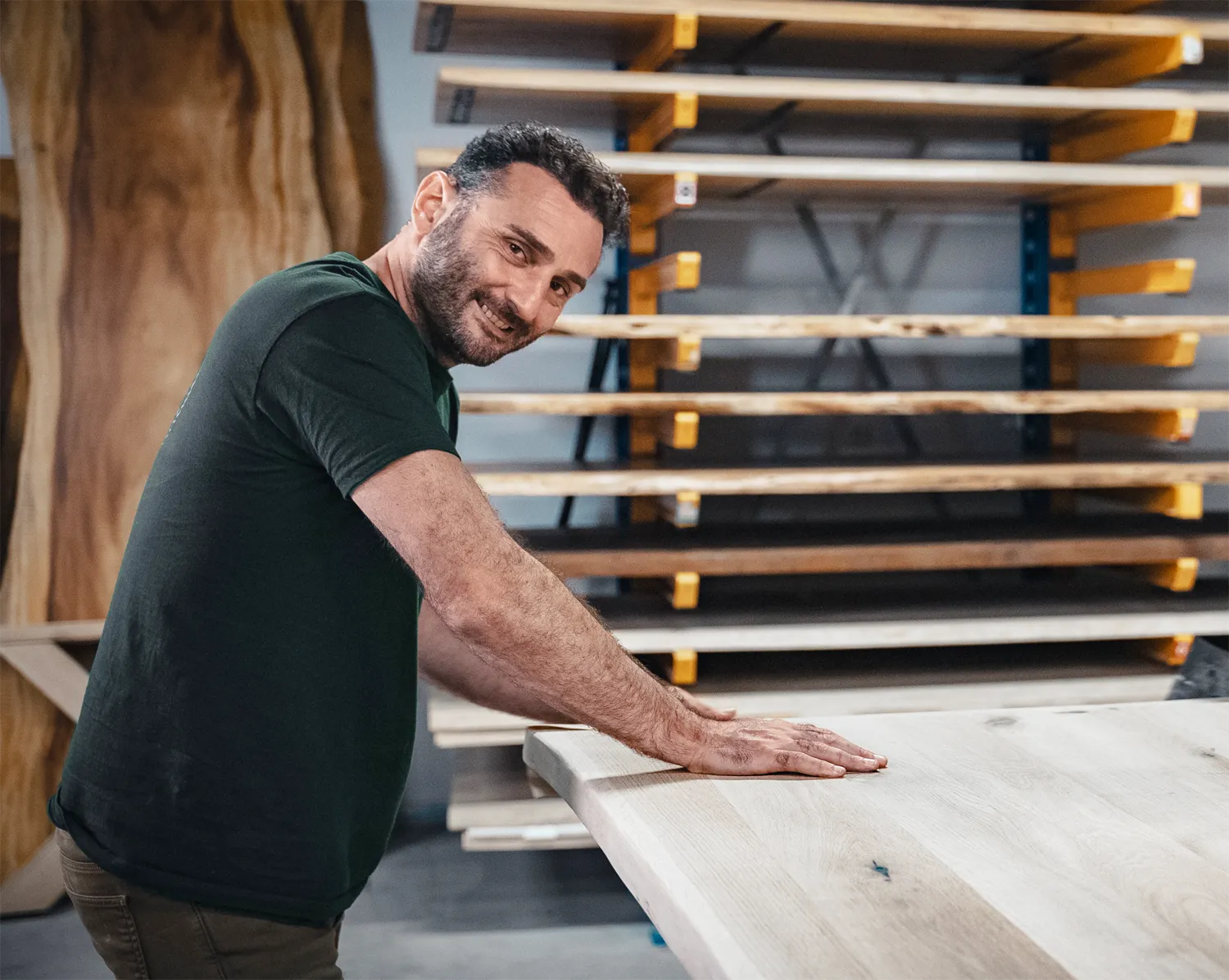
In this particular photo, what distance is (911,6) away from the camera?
259 centimetres

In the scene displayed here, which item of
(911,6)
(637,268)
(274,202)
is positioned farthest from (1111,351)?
(274,202)

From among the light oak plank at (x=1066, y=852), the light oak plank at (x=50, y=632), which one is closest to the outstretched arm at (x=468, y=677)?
the light oak plank at (x=1066, y=852)

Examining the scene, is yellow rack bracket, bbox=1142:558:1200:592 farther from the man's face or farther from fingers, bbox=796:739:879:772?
the man's face

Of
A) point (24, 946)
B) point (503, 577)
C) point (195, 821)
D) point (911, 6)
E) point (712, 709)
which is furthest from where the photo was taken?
point (24, 946)

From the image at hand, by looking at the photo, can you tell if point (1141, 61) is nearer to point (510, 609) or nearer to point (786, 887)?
point (510, 609)

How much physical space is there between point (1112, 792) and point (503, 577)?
2.33 feet

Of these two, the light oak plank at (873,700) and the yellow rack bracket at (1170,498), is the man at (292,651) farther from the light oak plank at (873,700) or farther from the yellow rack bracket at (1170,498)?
the yellow rack bracket at (1170,498)

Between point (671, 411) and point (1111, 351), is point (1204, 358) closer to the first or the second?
point (1111, 351)

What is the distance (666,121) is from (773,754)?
175cm

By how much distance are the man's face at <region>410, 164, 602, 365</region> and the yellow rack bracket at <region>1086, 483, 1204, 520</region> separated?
6.13ft

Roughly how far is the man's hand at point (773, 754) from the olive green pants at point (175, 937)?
56 centimetres

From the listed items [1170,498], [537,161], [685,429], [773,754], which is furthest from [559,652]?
[1170,498]

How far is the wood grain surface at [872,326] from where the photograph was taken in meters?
2.51

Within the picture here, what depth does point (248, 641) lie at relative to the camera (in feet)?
4.32
